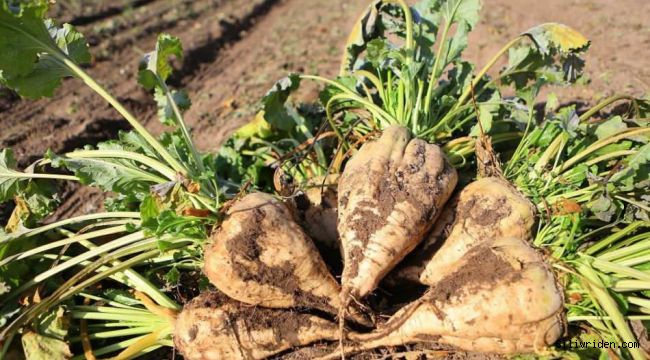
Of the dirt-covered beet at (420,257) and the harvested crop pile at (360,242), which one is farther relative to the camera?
the dirt-covered beet at (420,257)

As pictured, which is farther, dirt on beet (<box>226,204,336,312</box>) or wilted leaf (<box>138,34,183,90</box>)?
wilted leaf (<box>138,34,183,90</box>)

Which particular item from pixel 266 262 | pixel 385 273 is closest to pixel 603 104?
pixel 385 273

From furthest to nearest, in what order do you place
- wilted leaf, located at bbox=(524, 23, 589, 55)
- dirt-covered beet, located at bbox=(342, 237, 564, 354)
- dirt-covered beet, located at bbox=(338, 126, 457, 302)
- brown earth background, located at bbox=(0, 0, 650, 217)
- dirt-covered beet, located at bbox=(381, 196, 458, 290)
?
1. brown earth background, located at bbox=(0, 0, 650, 217)
2. wilted leaf, located at bbox=(524, 23, 589, 55)
3. dirt-covered beet, located at bbox=(381, 196, 458, 290)
4. dirt-covered beet, located at bbox=(338, 126, 457, 302)
5. dirt-covered beet, located at bbox=(342, 237, 564, 354)

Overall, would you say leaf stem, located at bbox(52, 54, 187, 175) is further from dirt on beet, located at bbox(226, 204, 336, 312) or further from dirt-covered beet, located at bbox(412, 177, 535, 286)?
dirt-covered beet, located at bbox(412, 177, 535, 286)

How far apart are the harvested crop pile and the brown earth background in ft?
6.88

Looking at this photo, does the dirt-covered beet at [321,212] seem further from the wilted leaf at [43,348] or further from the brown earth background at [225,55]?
the brown earth background at [225,55]

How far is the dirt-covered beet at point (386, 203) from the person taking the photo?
315cm

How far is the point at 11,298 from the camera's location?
3.38m

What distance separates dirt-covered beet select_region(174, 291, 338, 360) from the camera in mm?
3051

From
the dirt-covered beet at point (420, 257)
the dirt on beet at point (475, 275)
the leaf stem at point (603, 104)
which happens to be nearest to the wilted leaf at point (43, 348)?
the dirt-covered beet at point (420, 257)

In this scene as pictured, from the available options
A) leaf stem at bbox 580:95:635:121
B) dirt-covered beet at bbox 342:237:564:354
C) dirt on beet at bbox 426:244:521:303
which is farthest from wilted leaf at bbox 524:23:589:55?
dirt on beet at bbox 426:244:521:303

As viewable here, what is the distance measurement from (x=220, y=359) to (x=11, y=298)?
157 centimetres

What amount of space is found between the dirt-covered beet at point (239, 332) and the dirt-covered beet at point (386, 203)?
0.31 meters

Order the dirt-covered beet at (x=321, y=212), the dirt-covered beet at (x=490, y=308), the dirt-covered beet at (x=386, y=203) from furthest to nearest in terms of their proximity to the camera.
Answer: the dirt-covered beet at (x=321, y=212)
the dirt-covered beet at (x=386, y=203)
the dirt-covered beet at (x=490, y=308)
